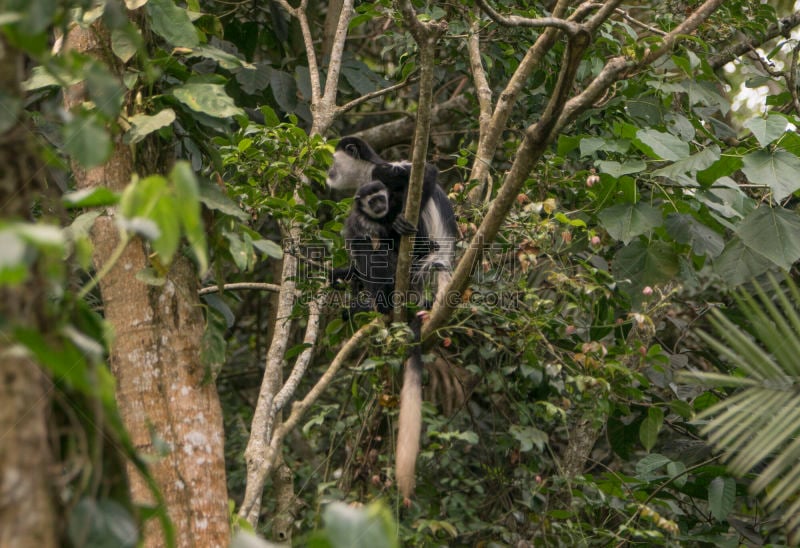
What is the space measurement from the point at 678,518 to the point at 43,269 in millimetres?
2667

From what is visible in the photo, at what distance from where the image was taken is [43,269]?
70 centimetres

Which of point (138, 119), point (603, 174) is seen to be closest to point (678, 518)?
point (603, 174)

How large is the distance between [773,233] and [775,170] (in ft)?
0.64

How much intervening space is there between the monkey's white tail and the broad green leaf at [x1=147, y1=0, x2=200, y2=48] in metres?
1.44

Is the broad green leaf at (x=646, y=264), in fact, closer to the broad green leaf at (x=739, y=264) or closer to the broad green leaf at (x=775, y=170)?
the broad green leaf at (x=739, y=264)

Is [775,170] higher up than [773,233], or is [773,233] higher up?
[775,170]

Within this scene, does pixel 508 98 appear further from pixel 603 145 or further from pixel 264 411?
pixel 264 411

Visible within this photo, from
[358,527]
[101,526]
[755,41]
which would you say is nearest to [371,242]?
[755,41]

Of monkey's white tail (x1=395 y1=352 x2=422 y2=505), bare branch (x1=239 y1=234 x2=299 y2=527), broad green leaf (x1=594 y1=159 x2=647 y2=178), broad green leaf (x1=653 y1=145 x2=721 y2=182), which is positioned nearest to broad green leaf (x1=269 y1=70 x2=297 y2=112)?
bare branch (x1=239 y1=234 x2=299 y2=527)

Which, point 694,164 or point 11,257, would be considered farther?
point 694,164

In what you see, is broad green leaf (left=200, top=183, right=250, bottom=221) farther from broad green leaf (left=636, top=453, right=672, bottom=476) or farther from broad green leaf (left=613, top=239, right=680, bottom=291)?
broad green leaf (left=636, top=453, right=672, bottom=476)

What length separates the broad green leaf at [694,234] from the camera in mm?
2584

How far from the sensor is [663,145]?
245 centimetres

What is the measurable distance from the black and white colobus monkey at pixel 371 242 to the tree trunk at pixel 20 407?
2915mm
